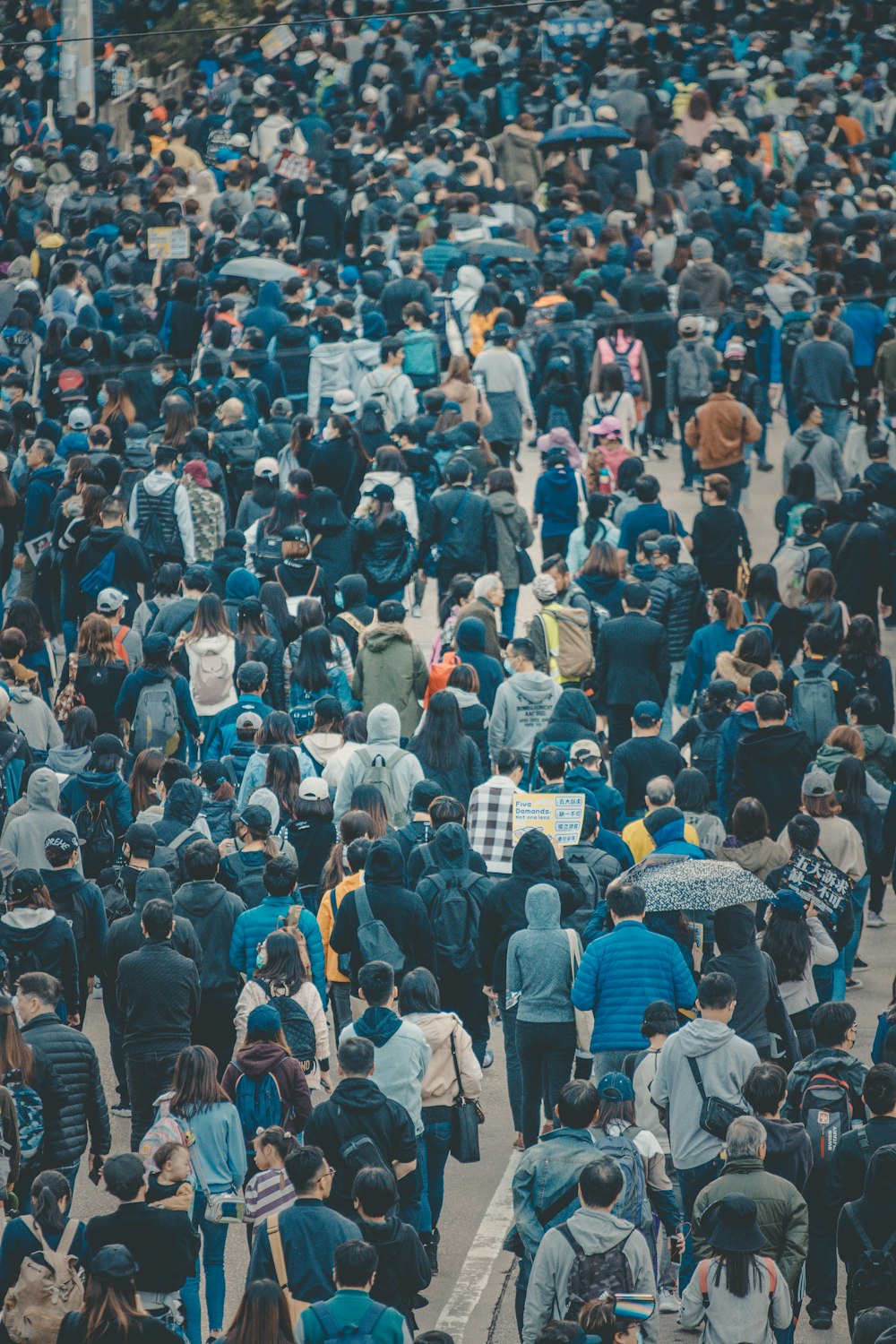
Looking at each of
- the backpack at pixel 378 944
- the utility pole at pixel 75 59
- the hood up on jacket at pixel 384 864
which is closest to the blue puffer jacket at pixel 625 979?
the backpack at pixel 378 944

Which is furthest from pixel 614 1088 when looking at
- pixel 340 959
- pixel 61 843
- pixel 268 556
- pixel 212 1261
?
pixel 268 556

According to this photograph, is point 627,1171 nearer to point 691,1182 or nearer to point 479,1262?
point 691,1182

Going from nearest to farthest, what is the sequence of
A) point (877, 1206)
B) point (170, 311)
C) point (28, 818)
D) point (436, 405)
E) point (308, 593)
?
point (877, 1206) < point (28, 818) < point (308, 593) < point (436, 405) < point (170, 311)

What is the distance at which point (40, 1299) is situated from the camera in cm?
707

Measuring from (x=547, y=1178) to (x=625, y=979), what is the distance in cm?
149

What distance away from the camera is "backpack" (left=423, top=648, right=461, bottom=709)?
12406 millimetres

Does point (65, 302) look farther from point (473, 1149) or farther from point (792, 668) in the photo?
point (473, 1149)

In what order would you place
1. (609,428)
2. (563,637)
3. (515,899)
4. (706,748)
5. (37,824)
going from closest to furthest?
(515,899), (37,824), (706,748), (563,637), (609,428)

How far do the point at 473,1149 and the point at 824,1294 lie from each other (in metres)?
1.52

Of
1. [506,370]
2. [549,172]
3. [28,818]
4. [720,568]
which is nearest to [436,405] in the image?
[506,370]

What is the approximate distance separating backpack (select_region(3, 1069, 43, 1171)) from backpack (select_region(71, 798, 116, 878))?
2768 millimetres

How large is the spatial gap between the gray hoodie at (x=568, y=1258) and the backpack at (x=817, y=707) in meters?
5.53

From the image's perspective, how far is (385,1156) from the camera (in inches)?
304

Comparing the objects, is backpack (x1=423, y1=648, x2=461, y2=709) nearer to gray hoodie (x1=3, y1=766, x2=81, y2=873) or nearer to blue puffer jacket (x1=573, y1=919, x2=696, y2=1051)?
gray hoodie (x1=3, y1=766, x2=81, y2=873)
